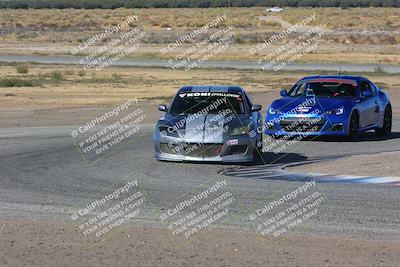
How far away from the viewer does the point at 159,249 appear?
9695 mm

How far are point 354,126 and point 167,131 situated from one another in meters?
5.89

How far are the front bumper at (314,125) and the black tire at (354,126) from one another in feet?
0.84

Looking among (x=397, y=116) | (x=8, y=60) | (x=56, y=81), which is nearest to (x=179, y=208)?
(x=397, y=116)

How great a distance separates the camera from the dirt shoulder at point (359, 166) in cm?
1581

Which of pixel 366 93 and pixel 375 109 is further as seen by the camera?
pixel 375 109

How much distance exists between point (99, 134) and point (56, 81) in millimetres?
20148

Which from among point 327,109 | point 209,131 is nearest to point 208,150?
point 209,131

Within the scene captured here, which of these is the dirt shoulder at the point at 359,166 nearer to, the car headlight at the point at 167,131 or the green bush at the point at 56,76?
the car headlight at the point at 167,131

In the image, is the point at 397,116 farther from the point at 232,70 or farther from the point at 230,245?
the point at 232,70

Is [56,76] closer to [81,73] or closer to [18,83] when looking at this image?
[81,73]

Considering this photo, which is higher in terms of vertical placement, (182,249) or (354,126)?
(182,249)

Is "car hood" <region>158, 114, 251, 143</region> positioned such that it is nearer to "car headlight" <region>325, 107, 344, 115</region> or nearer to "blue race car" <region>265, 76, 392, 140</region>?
"blue race car" <region>265, 76, 392, 140</region>

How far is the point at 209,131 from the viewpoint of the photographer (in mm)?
16781

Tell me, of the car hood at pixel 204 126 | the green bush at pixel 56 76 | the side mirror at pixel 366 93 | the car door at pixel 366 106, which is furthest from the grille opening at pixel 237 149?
the green bush at pixel 56 76
